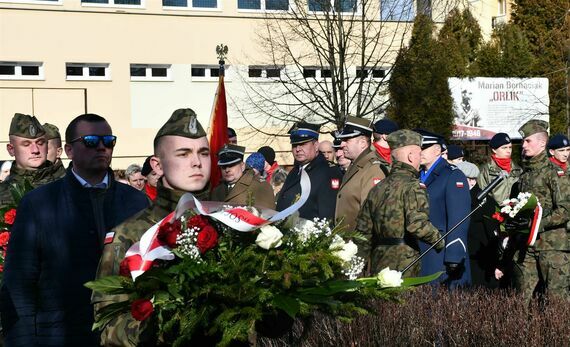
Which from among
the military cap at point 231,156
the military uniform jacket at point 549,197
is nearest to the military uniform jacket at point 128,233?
the military cap at point 231,156

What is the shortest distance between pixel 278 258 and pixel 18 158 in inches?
200

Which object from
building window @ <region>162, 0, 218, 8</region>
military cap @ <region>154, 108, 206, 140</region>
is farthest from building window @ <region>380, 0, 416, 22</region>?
military cap @ <region>154, 108, 206, 140</region>

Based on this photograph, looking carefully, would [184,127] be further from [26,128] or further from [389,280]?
[26,128]

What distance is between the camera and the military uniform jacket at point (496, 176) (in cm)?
1080

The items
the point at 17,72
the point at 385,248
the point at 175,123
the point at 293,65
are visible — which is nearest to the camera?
the point at 175,123

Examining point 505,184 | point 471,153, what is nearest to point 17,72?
point 471,153

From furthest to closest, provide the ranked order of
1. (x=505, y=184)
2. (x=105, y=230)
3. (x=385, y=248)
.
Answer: (x=505, y=184)
(x=385, y=248)
(x=105, y=230)

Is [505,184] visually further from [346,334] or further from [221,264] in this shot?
[221,264]

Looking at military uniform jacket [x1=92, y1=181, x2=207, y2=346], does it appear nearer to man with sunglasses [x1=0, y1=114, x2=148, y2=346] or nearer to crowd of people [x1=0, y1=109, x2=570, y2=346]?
crowd of people [x1=0, y1=109, x2=570, y2=346]

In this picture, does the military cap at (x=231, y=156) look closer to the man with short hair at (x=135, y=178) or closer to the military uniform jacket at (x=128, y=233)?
the man with short hair at (x=135, y=178)

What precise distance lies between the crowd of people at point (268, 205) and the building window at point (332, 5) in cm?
1205

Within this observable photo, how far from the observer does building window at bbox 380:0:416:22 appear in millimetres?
26875

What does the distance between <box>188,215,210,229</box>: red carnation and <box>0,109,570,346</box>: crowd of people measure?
0.31m

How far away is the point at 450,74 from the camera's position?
3177cm
